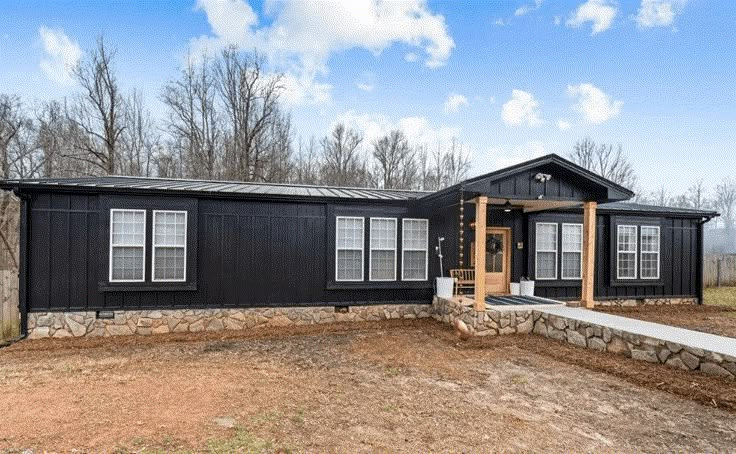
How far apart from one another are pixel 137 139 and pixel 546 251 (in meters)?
19.3

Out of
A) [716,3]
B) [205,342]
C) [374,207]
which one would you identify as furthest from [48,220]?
[716,3]

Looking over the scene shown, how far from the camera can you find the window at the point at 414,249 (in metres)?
8.74

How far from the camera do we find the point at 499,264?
9.69 metres

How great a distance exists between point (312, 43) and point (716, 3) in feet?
43.9

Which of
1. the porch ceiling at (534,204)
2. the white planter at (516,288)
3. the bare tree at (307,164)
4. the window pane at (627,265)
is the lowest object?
the white planter at (516,288)

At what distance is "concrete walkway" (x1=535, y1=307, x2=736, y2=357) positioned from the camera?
16.3 ft

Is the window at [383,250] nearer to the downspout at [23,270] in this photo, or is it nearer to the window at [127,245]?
the window at [127,245]

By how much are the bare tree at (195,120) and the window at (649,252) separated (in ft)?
57.8

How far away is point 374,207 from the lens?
8555 millimetres

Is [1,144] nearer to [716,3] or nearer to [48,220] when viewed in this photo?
[48,220]

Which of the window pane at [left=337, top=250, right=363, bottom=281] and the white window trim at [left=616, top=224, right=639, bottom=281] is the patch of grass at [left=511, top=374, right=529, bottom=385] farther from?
the white window trim at [left=616, top=224, right=639, bottom=281]

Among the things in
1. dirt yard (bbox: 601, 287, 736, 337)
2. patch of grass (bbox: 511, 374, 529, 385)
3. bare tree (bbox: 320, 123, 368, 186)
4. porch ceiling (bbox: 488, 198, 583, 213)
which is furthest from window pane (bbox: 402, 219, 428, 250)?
bare tree (bbox: 320, 123, 368, 186)

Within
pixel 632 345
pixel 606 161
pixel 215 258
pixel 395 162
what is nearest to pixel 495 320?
pixel 632 345

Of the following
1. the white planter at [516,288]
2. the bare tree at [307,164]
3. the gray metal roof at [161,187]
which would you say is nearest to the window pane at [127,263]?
the gray metal roof at [161,187]
